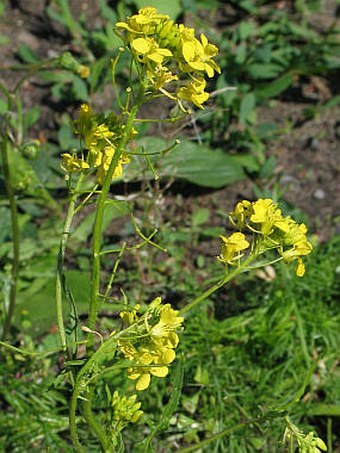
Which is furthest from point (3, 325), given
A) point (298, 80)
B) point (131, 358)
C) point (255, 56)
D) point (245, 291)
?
point (298, 80)

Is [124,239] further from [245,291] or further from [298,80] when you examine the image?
[298,80]

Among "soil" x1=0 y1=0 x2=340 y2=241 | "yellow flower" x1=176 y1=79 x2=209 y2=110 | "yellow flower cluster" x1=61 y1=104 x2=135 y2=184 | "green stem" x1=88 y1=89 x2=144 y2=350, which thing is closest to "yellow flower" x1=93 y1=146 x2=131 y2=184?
"yellow flower cluster" x1=61 y1=104 x2=135 y2=184

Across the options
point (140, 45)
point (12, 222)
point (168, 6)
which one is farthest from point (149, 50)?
point (168, 6)

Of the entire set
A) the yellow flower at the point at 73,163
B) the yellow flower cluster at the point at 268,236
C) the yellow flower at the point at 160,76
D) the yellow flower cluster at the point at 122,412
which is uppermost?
the yellow flower at the point at 160,76

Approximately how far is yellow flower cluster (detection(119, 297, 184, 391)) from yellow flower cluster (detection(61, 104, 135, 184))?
260mm

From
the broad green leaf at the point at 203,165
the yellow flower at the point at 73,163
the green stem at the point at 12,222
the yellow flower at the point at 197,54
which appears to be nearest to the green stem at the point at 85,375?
the yellow flower at the point at 73,163

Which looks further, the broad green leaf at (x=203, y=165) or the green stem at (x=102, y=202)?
the broad green leaf at (x=203, y=165)

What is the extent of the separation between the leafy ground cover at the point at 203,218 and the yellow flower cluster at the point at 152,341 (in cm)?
14

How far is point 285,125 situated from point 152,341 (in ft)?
6.56

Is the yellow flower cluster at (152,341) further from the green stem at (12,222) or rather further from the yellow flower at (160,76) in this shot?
the green stem at (12,222)

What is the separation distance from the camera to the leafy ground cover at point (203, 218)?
2117 mm

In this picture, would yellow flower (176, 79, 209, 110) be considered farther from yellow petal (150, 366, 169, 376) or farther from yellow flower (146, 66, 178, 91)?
yellow petal (150, 366, 169, 376)

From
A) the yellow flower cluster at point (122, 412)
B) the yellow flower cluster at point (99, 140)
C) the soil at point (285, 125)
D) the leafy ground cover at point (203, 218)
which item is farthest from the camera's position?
the soil at point (285, 125)

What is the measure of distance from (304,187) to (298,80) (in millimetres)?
589
